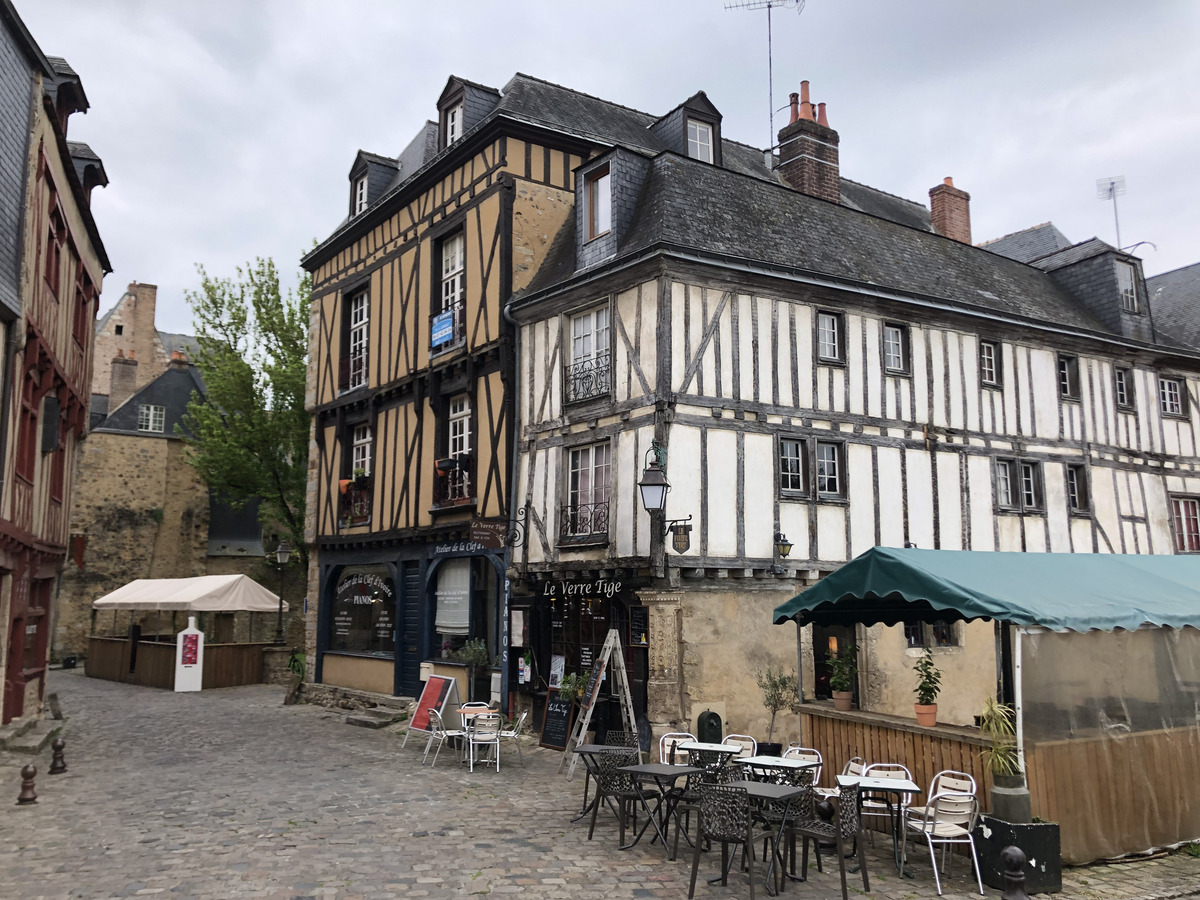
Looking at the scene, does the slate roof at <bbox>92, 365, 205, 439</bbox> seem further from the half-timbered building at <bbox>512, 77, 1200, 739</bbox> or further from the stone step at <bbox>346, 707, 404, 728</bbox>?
the half-timbered building at <bbox>512, 77, 1200, 739</bbox>

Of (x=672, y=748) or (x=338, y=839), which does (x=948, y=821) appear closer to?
(x=672, y=748)

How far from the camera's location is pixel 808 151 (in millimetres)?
15328

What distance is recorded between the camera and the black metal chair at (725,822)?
18.5ft

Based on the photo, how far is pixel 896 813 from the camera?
6.47 metres

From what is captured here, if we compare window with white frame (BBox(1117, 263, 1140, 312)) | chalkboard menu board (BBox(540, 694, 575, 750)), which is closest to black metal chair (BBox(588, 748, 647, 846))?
chalkboard menu board (BBox(540, 694, 575, 750))

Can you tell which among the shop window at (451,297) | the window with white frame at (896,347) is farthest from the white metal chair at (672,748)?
the shop window at (451,297)

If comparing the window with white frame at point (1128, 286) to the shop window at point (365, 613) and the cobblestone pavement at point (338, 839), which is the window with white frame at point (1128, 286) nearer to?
the cobblestone pavement at point (338, 839)

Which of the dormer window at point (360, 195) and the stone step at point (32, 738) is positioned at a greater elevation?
the dormer window at point (360, 195)

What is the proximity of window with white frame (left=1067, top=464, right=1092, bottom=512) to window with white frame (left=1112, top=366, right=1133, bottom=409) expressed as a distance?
1.51m

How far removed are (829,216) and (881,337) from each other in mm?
2098

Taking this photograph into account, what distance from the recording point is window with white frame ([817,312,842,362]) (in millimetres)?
11961

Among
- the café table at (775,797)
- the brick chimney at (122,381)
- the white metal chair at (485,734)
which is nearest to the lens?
the café table at (775,797)

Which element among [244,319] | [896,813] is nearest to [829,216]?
[896,813]

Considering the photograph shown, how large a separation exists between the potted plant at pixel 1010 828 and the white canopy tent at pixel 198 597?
15.8 m
